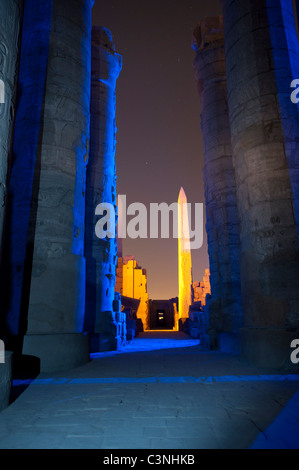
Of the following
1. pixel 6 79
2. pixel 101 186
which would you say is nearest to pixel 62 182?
pixel 6 79

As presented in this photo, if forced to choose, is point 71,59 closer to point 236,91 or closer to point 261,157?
point 236,91

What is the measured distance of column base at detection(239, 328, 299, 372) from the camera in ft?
14.7

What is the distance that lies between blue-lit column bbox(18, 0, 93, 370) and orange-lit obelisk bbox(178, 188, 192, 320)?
1873 centimetres

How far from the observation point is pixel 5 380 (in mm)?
2707

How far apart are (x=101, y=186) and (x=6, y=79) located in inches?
250

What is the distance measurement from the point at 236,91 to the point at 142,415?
5.86m

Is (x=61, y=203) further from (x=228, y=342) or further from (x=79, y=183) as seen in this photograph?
(x=228, y=342)

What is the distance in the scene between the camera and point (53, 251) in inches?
207

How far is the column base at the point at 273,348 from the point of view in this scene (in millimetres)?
4484

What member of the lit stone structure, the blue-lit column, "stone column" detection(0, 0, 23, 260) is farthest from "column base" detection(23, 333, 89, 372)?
the lit stone structure

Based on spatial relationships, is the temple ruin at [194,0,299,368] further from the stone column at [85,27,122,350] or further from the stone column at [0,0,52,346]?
the stone column at [85,27,122,350]
